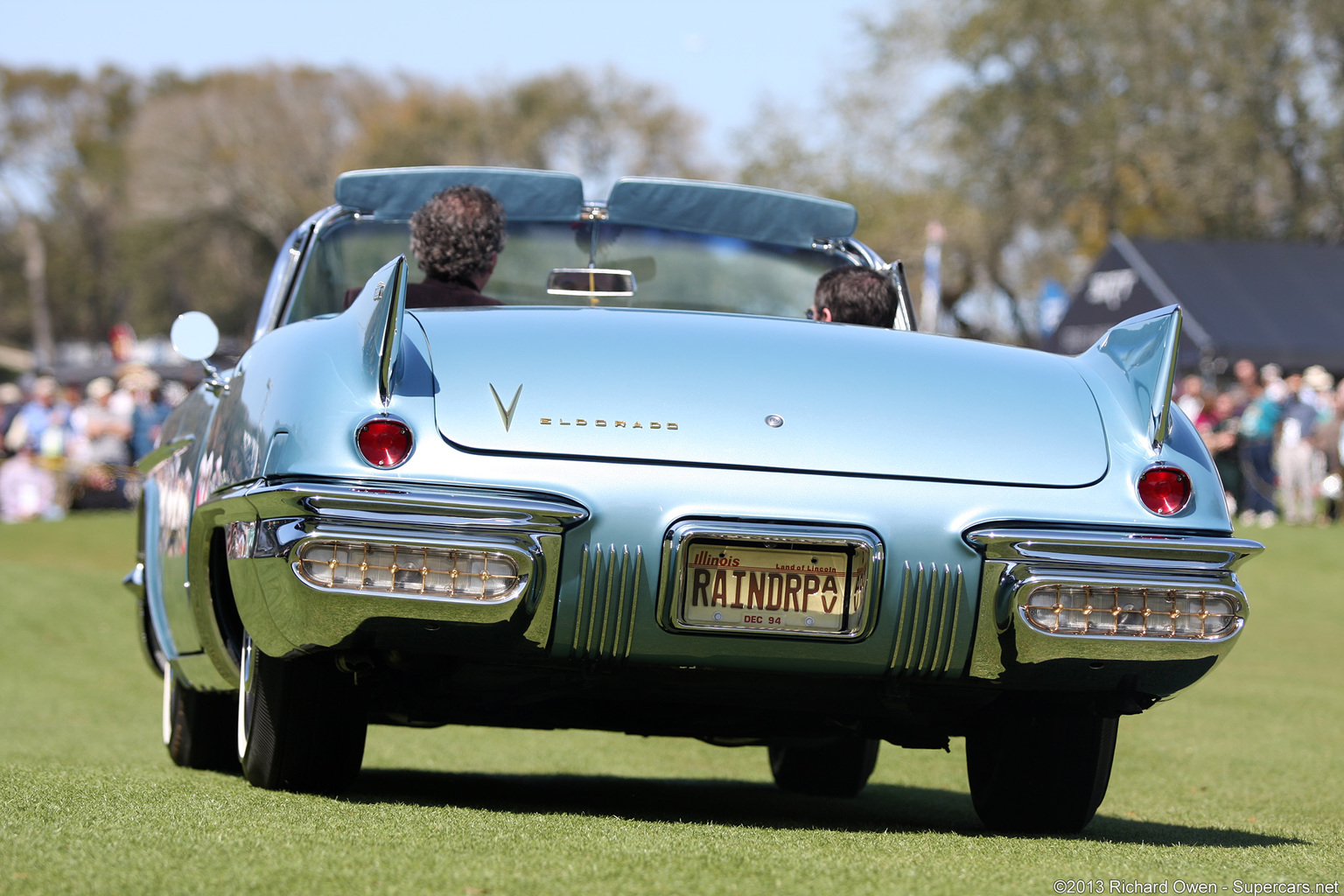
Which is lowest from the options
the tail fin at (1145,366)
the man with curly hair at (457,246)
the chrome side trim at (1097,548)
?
the chrome side trim at (1097,548)

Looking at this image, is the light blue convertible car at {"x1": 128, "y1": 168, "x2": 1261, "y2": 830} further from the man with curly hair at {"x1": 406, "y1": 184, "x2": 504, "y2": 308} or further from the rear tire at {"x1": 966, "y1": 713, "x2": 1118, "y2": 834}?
the man with curly hair at {"x1": 406, "y1": 184, "x2": 504, "y2": 308}

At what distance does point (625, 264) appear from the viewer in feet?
16.2

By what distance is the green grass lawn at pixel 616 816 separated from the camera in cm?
280

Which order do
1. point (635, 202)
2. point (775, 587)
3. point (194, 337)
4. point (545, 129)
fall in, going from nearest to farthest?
point (775, 587) < point (194, 337) < point (635, 202) < point (545, 129)

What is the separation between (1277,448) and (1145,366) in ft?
56.6

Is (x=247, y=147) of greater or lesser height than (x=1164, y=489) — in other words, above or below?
above

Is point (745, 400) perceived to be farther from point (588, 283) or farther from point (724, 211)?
point (724, 211)

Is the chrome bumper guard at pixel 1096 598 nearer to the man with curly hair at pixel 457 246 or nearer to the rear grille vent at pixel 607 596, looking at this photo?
the rear grille vent at pixel 607 596

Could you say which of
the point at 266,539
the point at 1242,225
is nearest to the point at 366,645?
the point at 266,539

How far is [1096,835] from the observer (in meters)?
4.04

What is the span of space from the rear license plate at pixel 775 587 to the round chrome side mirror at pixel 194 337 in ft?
6.81

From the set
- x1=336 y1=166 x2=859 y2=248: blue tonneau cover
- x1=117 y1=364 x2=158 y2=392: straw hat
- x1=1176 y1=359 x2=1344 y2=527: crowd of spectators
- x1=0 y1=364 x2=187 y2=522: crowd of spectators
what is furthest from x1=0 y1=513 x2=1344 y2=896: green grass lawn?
x1=117 y1=364 x2=158 y2=392: straw hat

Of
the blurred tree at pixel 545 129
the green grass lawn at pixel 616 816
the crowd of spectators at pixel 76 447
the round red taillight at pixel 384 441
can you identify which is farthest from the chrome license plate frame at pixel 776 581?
the blurred tree at pixel 545 129

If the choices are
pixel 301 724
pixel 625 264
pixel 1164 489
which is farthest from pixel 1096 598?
pixel 625 264
